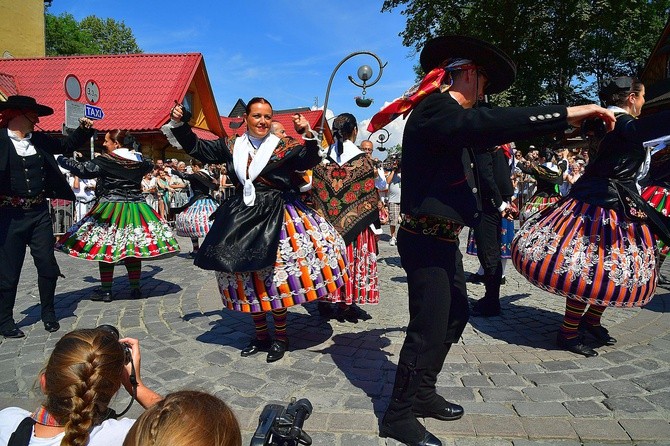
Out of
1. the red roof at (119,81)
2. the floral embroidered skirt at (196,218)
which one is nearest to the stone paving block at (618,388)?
the floral embroidered skirt at (196,218)

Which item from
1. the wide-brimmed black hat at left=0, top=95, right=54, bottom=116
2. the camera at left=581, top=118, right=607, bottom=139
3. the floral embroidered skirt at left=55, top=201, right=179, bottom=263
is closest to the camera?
the camera at left=581, top=118, right=607, bottom=139

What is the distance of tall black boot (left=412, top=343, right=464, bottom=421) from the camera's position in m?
2.76

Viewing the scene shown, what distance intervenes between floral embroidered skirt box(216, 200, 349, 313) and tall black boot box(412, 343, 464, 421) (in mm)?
1182

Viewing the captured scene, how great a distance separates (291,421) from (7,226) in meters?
4.44

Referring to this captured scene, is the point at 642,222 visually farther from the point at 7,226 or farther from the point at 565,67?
the point at 565,67

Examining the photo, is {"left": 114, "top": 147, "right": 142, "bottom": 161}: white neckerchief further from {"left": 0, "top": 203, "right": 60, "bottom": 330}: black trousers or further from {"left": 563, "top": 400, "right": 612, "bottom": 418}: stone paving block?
{"left": 563, "top": 400, "right": 612, "bottom": 418}: stone paving block

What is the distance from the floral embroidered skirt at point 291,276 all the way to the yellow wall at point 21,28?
100ft

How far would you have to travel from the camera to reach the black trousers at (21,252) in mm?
4477

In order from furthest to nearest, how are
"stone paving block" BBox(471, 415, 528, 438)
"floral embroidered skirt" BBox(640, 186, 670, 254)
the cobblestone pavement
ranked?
1. "floral embroidered skirt" BBox(640, 186, 670, 254)
2. the cobblestone pavement
3. "stone paving block" BBox(471, 415, 528, 438)

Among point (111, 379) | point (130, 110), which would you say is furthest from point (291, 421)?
point (130, 110)

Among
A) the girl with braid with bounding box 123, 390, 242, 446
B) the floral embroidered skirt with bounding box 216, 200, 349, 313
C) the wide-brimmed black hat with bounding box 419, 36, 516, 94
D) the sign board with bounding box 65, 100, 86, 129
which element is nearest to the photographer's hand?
the girl with braid with bounding box 123, 390, 242, 446

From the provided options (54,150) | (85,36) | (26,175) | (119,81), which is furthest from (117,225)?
(85,36)

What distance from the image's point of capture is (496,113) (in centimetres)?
209

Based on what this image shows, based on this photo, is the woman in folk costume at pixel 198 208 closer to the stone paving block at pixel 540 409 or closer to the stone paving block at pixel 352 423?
the stone paving block at pixel 352 423
